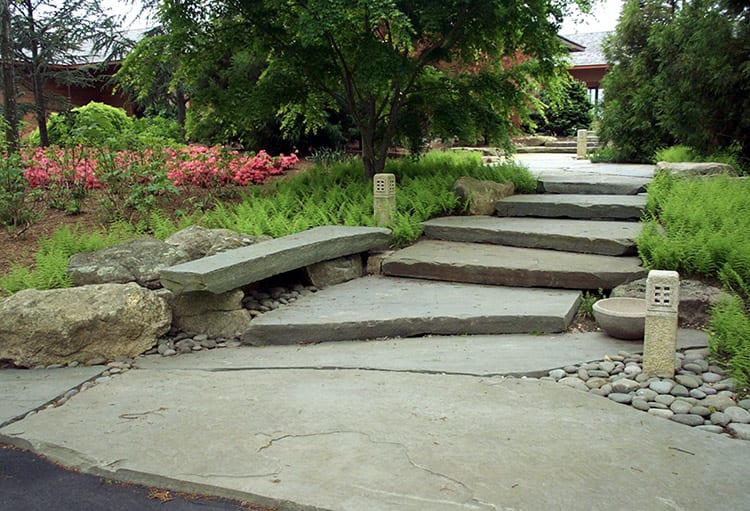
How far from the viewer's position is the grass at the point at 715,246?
13.8ft

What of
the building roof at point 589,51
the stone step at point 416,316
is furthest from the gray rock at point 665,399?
the building roof at point 589,51

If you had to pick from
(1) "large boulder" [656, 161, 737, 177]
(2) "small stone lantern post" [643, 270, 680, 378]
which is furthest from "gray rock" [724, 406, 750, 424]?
(1) "large boulder" [656, 161, 737, 177]

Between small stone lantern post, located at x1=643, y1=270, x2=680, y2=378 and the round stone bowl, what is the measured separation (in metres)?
0.46

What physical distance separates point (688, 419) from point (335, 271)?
3752 millimetres

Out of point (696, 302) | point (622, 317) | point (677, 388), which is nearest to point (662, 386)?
point (677, 388)

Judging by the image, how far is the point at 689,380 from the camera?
155 inches

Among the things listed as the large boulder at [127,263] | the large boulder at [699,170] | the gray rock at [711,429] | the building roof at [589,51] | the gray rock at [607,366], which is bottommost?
A: the gray rock at [711,429]

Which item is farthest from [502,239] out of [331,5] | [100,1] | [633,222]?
[100,1]

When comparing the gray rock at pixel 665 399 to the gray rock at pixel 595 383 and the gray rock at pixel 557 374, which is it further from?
the gray rock at pixel 557 374

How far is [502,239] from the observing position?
285 inches

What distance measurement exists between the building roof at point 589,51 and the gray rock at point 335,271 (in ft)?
63.9

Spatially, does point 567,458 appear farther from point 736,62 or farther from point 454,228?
point 736,62

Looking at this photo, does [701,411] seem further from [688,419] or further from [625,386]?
[625,386]

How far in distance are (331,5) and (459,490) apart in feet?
18.5
